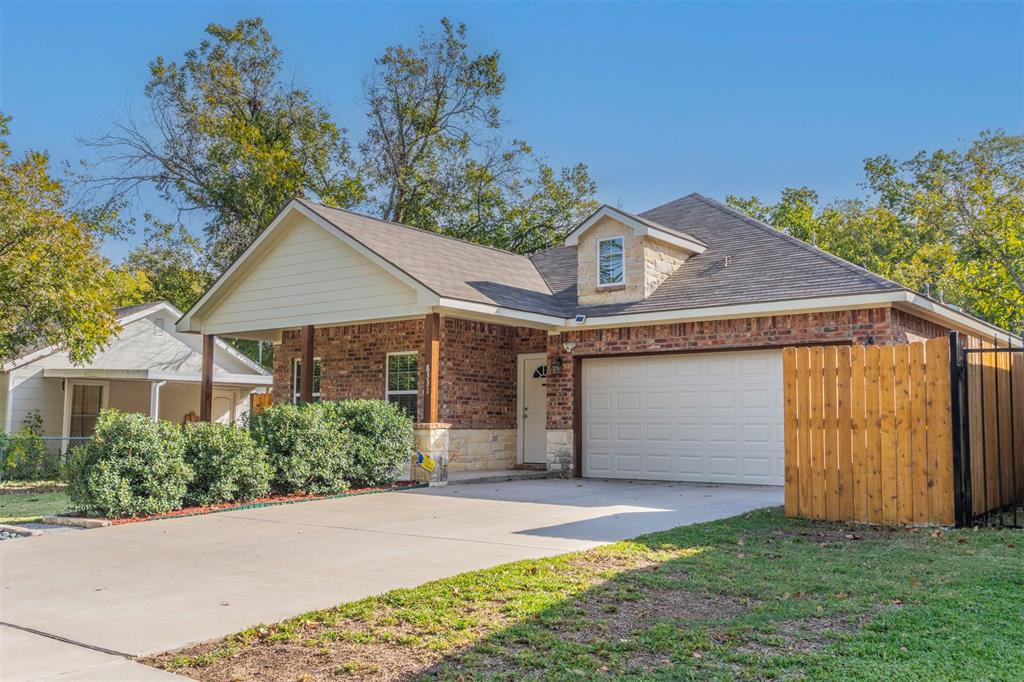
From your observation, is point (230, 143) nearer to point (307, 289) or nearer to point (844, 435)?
point (307, 289)

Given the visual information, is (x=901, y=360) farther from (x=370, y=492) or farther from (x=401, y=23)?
(x=401, y=23)

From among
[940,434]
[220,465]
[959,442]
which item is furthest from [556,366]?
[959,442]

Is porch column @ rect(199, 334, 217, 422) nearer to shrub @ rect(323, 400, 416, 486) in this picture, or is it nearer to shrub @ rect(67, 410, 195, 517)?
shrub @ rect(323, 400, 416, 486)

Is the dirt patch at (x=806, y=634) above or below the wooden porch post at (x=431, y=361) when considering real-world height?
below

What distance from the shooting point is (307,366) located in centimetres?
1602

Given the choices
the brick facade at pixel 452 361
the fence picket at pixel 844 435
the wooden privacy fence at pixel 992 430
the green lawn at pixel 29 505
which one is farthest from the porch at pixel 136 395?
the wooden privacy fence at pixel 992 430

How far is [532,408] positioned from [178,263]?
19.4m

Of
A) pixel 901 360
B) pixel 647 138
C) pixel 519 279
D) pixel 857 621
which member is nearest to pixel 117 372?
pixel 519 279

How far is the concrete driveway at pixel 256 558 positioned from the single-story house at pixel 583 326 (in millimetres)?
2561

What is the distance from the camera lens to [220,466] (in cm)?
1104

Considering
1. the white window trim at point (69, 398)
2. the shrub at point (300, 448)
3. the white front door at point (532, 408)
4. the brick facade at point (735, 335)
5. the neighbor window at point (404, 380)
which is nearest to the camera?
the shrub at point (300, 448)

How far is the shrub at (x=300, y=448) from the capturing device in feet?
39.4

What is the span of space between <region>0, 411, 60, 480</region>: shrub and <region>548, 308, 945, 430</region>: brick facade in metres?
10.0

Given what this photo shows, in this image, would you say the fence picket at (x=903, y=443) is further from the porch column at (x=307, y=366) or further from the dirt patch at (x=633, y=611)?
the porch column at (x=307, y=366)
